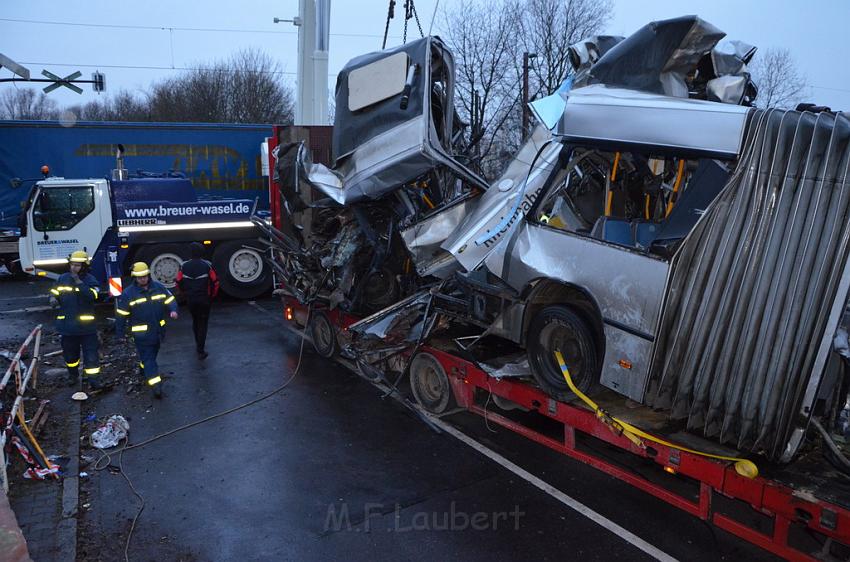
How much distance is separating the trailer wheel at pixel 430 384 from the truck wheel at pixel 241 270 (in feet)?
22.2

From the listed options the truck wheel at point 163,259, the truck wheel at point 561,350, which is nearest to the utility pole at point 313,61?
the truck wheel at point 163,259

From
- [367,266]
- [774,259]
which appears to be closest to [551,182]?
[774,259]

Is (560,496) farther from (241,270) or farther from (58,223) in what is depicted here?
(58,223)

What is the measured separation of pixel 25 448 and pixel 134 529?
62.8 inches

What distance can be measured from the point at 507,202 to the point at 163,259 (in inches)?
347

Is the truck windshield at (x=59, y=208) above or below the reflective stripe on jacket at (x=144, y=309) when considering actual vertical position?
above

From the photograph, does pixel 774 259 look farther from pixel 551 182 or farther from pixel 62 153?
pixel 62 153

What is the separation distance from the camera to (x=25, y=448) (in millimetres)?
5523

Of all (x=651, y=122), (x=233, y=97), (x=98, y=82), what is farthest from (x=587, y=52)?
(x=233, y=97)

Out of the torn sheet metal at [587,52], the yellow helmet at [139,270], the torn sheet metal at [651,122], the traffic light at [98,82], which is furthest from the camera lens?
the traffic light at [98,82]

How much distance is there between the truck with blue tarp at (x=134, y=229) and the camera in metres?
11.5

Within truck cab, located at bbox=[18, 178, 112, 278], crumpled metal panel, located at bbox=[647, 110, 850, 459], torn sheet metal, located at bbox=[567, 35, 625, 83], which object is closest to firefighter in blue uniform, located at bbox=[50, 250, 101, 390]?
truck cab, located at bbox=[18, 178, 112, 278]

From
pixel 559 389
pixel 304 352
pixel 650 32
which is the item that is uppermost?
pixel 650 32

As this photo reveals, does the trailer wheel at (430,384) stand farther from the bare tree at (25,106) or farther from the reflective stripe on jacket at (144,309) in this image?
the bare tree at (25,106)
